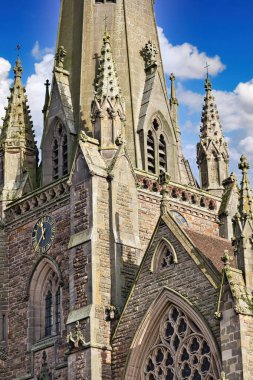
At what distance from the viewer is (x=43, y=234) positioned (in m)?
35.6

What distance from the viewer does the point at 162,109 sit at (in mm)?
38281

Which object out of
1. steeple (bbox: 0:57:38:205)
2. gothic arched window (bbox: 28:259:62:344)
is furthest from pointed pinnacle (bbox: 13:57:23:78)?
gothic arched window (bbox: 28:259:62:344)

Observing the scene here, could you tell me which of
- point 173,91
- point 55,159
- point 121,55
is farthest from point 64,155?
point 173,91

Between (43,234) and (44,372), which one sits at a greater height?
(43,234)

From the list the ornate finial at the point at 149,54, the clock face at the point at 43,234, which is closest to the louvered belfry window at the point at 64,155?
the clock face at the point at 43,234

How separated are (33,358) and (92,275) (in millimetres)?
4659

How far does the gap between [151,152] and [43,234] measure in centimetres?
506

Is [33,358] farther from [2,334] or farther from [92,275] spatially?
[92,275]

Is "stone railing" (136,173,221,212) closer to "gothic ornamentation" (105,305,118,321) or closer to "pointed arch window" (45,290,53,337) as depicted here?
"pointed arch window" (45,290,53,337)

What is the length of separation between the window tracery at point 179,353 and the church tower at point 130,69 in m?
7.75

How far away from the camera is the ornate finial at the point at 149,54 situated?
3859cm

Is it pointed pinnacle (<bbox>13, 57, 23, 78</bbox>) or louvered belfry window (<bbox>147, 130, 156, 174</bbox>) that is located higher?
pointed pinnacle (<bbox>13, 57, 23, 78</bbox>)

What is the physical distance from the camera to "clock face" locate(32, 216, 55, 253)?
35219 millimetres

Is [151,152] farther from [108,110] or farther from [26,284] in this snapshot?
[26,284]
